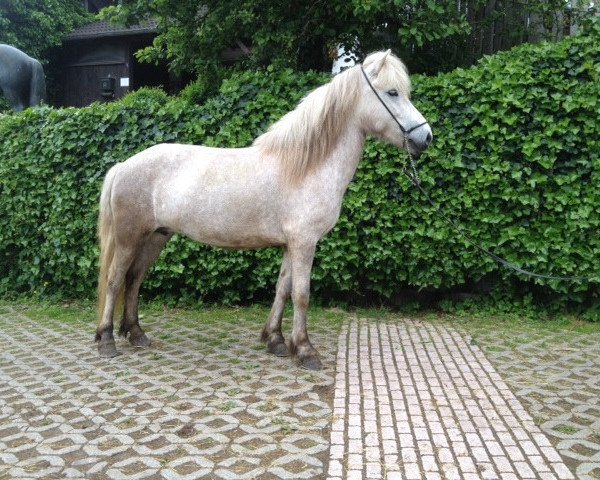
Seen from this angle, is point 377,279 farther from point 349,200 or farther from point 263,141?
point 263,141

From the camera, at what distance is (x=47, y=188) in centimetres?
731

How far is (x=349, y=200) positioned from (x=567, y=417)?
3383 mm

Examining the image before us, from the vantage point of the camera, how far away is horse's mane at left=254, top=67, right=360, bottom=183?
4.59 m

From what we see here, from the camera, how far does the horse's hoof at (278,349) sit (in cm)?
509

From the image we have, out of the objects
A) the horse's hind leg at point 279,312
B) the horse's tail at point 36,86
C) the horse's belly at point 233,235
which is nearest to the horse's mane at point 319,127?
the horse's belly at point 233,235

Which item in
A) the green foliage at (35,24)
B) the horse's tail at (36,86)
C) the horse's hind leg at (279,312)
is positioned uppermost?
the green foliage at (35,24)

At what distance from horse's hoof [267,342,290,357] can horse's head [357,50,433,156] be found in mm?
2030

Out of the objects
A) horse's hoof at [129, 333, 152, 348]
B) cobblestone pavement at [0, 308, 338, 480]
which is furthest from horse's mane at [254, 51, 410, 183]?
horse's hoof at [129, 333, 152, 348]

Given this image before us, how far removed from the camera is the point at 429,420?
12.3 feet

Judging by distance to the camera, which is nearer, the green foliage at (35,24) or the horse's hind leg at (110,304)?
the horse's hind leg at (110,304)

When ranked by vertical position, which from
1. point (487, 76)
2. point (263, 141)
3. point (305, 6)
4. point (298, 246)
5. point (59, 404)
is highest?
point (305, 6)

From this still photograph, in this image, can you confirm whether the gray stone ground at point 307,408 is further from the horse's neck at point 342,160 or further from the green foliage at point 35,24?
the green foliage at point 35,24

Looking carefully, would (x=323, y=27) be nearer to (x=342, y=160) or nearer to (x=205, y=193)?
(x=342, y=160)

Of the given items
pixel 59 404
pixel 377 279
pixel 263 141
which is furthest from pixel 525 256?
pixel 59 404
